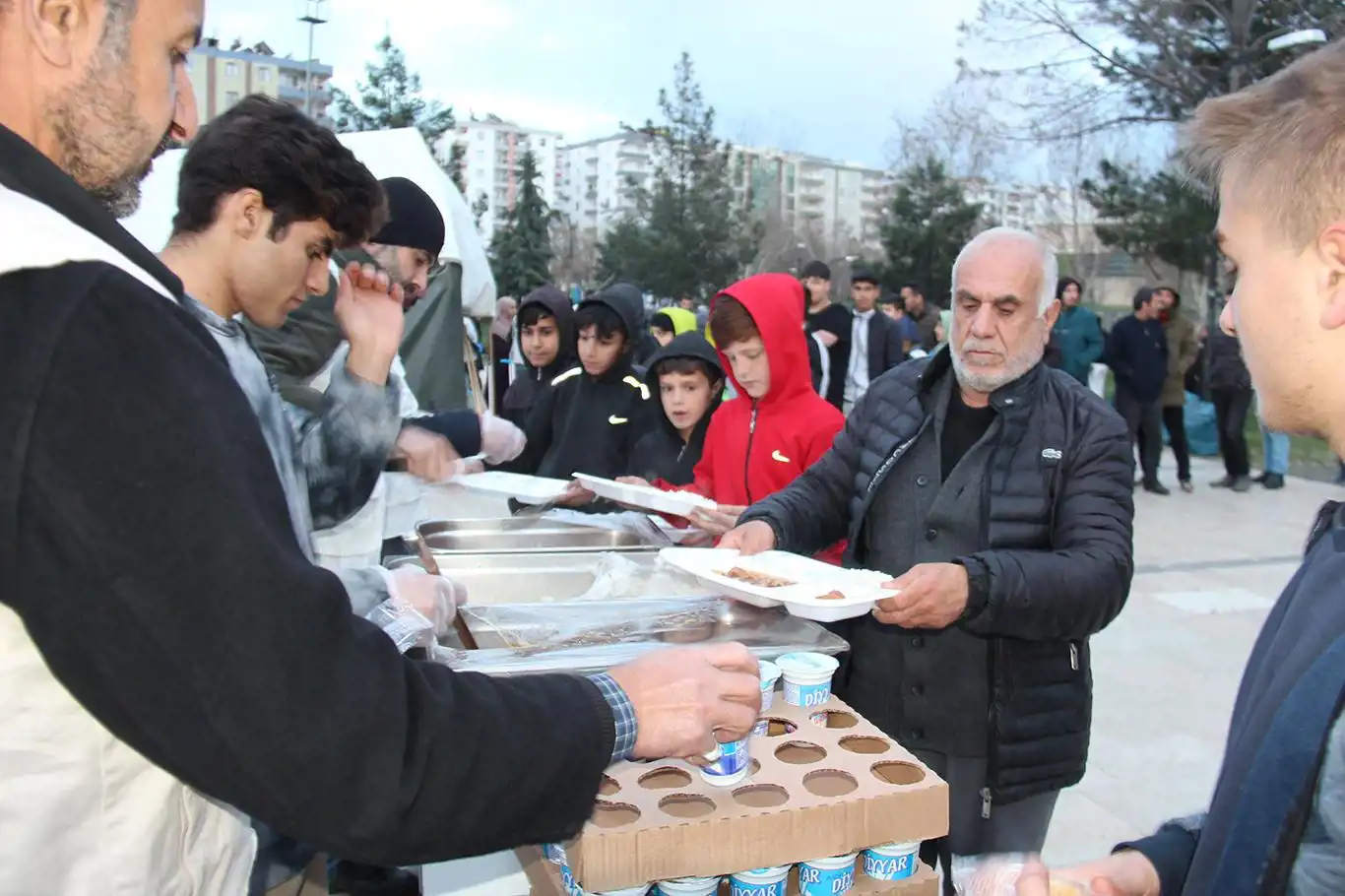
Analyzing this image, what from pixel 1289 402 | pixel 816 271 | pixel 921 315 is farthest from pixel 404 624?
pixel 921 315

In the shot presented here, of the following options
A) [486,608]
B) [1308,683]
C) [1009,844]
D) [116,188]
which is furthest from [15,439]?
[1009,844]

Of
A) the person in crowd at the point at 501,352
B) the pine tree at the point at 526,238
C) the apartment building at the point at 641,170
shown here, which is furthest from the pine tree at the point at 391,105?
the apartment building at the point at 641,170

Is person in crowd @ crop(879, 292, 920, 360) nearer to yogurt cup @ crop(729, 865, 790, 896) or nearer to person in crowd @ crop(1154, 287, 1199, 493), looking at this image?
person in crowd @ crop(1154, 287, 1199, 493)

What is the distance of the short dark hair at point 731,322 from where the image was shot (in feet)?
10.3

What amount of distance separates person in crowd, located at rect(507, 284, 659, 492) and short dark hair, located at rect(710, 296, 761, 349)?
101 centimetres

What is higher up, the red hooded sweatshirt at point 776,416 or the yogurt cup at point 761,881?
the red hooded sweatshirt at point 776,416

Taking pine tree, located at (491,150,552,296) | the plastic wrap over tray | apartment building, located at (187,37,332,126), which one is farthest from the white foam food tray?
apartment building, located at (187,37,332,126)

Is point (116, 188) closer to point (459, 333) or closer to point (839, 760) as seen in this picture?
point (839, 760)

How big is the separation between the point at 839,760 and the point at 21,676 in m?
1.08

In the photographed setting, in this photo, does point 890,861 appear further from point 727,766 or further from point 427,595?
point 427,595

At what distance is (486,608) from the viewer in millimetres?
1964

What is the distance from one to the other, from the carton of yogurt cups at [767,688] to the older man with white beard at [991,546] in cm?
33

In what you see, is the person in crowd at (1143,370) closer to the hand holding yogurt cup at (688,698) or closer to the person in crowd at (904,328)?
the person in crowd at (904,328)

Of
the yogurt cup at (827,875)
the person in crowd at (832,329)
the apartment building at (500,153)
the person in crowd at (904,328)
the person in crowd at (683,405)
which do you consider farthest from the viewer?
the apartment building at (500,153)
